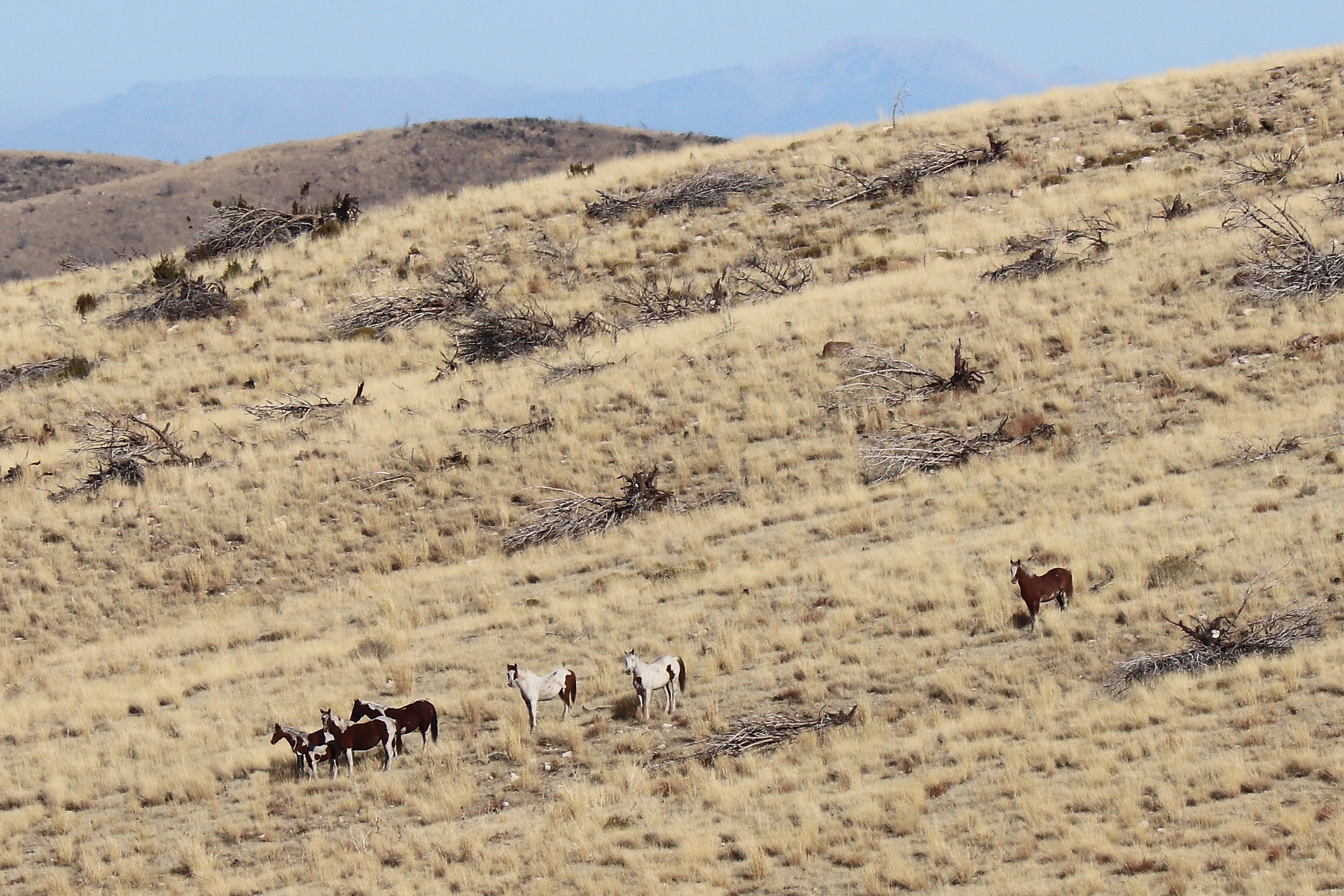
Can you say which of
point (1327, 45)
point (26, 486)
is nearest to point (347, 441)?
point (26, 486)

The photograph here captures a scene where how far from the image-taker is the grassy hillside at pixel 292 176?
8912cm

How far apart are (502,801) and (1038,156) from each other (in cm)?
2394

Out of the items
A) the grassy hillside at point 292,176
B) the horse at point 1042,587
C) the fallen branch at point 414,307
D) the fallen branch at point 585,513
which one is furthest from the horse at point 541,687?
the grassy hillside at point 292,176

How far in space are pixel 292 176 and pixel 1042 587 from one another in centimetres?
9910

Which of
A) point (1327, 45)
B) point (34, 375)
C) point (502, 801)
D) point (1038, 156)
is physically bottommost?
point (502, 801)

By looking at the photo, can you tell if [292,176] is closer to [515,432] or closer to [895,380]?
[515,432]

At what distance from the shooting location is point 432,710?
10039 mm

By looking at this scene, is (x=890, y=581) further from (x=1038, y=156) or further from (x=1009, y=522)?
(x=1038, y=156)

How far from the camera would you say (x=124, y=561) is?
1639 cm

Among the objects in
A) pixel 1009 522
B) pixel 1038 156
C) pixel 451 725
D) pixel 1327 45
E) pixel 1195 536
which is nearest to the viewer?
pixel 451 725

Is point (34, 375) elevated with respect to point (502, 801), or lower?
elevated

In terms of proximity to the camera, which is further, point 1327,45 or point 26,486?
point 1327,45

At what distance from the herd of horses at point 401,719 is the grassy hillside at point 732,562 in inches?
9.5

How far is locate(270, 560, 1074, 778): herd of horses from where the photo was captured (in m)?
9.76
